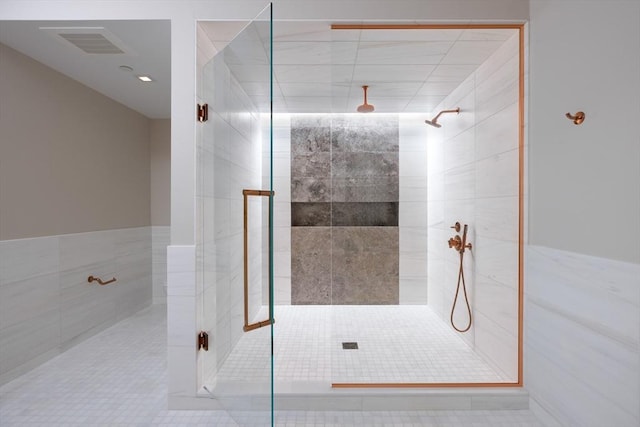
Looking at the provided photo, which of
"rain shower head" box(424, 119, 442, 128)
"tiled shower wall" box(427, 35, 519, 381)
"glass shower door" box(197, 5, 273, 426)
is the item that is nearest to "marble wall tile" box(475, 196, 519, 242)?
"tiled shower wall" box(427, 35, 519, 381)

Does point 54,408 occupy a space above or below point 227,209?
below

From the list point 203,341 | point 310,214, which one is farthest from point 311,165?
point 203,341

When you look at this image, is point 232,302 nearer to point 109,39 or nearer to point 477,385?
point 477,385

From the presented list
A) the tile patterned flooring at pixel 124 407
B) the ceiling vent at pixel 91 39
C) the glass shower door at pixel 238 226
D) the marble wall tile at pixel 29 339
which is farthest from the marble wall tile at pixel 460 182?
the marble wall tile at pixel 29 339

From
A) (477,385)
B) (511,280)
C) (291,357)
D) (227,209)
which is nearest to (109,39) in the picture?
(227,209)

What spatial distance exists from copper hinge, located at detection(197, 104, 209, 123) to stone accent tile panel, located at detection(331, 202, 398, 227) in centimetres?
169

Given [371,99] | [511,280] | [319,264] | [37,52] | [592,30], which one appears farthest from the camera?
[319,264]

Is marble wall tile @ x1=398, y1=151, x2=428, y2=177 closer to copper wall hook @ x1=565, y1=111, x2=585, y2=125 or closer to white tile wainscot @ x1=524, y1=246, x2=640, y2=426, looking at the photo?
white tile wainscot @ x1=524, y1=246, x2=640, y2=426

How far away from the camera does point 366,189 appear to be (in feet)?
10.5

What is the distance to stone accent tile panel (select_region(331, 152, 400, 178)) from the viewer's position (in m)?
3.16

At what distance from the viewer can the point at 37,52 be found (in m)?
2.10

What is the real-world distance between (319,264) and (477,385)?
172 cm

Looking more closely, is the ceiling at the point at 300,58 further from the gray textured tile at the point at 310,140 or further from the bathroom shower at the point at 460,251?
the bathroom shower at the point at 460,251

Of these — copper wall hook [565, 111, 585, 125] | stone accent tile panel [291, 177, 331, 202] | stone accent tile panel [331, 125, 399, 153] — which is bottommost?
stone accent tile panel [291, 177, 331, 202]
